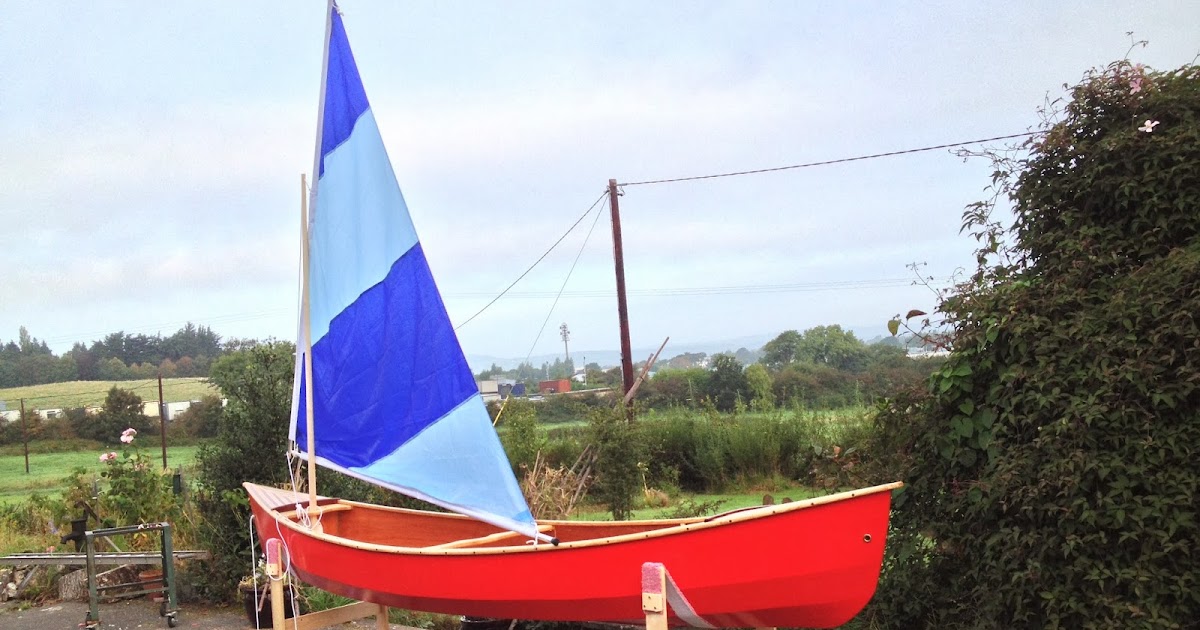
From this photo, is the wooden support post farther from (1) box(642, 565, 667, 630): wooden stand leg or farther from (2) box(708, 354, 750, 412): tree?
(2) box(708, 354, 750, 412): tree

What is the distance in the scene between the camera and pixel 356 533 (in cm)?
531

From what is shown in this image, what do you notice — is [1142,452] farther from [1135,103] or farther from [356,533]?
[356,533]

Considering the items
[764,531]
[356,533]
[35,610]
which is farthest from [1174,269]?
[35,610]

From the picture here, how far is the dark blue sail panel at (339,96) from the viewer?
460 cm

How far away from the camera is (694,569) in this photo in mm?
3266

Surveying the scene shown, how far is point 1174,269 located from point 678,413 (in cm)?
969

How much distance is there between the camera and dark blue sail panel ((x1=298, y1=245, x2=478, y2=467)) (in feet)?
14.6

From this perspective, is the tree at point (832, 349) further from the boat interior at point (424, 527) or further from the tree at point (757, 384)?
the boat interior at point (424, 527)

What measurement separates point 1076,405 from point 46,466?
72.2 feet

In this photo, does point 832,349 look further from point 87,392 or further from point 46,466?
point 87,392

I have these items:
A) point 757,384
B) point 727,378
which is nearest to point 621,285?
point 757,384

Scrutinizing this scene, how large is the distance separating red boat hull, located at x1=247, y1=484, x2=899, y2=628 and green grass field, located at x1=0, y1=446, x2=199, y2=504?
45.3 feet

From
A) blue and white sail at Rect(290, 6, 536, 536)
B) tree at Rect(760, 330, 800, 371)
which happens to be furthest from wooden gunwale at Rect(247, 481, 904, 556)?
tree at Rect(760, 330, 800, 371)

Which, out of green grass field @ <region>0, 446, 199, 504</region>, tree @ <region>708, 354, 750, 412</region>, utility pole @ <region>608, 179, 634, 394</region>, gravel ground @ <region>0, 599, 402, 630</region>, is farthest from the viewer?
tree @ <region>708, 354, 750, 412</region>
